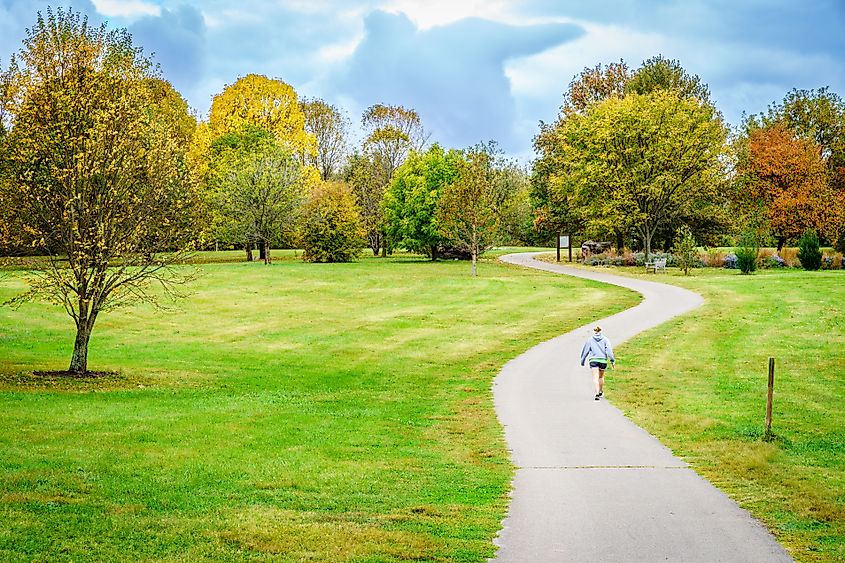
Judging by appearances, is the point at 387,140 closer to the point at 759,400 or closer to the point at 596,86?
the point at 596,86

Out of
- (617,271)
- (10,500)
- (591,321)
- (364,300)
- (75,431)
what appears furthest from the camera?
(617,271)

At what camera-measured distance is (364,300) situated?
3834cm

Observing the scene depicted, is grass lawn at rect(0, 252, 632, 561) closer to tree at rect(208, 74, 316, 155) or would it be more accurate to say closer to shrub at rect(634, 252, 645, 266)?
shrub at rect(634, 252, 645, 266)

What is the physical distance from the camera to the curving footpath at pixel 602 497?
785 cm

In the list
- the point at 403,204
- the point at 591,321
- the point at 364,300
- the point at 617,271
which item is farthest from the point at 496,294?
the point at 403,204

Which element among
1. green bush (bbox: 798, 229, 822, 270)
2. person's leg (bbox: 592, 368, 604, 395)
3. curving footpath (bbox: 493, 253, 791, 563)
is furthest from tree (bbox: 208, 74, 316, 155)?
curving footpath (bbox: 493, 253, 791, 563)

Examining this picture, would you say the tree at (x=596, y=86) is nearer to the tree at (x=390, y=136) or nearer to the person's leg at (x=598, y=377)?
the tree at (x=390, y=136)

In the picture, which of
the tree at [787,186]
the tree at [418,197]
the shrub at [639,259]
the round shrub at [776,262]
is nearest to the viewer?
the round shrub at [776,262]

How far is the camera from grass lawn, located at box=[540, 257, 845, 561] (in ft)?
31.6

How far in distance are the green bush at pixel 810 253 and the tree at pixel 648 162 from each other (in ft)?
26.0

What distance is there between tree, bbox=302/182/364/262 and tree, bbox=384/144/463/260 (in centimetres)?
388

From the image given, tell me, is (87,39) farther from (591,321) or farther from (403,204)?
(403,204)

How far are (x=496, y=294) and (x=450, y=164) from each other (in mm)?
26900

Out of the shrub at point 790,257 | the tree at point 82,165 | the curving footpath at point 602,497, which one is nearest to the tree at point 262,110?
the shrub at point 790,257
